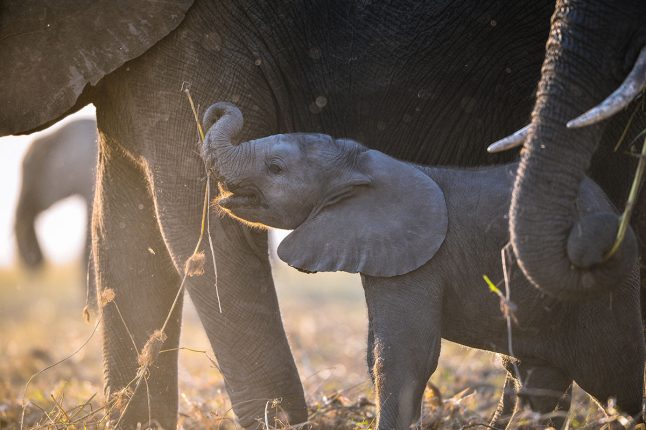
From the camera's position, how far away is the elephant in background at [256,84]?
4406 mm

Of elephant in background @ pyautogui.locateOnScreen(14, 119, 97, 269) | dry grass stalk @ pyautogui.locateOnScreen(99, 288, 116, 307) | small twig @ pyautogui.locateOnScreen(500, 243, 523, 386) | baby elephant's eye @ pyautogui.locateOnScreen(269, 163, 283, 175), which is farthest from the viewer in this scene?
elephant in background @ pyautogui.locateOnScreen(14, 119, 97, 269)

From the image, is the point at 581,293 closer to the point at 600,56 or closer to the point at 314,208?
the point at 600,56

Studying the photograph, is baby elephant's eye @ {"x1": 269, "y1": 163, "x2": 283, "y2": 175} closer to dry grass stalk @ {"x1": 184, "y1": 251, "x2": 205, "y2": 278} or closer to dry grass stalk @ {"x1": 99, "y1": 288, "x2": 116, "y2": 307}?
dry grass stalk @ {"x1": 184, "y1": 251, "x2": 205, "y2": 278}

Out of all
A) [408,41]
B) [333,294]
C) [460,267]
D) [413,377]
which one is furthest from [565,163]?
[333,294]

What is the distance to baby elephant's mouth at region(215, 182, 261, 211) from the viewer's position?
4.10 meters

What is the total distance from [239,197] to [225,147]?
20cm

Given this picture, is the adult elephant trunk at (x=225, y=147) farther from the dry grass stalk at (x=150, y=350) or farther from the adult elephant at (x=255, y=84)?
the dry grass stalk at (x=150, y=350)

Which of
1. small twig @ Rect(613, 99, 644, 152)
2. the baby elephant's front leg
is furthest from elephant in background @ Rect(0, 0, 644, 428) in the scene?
the baby elephant's front leg

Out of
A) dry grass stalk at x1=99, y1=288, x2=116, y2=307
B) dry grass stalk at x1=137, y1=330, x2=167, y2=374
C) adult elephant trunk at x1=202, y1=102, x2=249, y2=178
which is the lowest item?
dry grass stalk at x1=137, y1=330, x2=167, y2=374

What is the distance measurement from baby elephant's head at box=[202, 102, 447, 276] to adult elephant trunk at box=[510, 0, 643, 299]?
59 centimetres

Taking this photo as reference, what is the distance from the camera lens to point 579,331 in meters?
3.90

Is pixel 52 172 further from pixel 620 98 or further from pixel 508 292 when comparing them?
pixel 620 98

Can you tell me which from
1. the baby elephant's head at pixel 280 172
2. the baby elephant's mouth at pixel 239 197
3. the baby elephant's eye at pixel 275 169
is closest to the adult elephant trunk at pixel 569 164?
the baby elephant's head at pixel 280 172

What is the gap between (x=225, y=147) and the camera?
4082 millimetres
